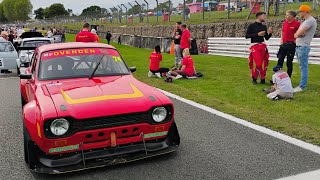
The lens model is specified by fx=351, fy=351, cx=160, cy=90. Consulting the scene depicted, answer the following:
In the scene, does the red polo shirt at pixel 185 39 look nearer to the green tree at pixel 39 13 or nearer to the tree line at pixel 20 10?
the tree line at pixel 20 10

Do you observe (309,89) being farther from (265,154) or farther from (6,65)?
(6,65)

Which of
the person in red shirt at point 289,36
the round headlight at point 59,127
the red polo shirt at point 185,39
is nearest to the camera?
the round headlight at point 59,127

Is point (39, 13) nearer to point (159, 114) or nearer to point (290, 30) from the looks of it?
point (290, 30)

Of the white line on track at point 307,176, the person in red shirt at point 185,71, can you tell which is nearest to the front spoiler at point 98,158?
the white line on track at point 307,176

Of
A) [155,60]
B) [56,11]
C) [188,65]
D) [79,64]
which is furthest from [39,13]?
[79,64]

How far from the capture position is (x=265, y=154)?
461 cm

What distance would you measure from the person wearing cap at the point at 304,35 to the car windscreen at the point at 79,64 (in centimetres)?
461

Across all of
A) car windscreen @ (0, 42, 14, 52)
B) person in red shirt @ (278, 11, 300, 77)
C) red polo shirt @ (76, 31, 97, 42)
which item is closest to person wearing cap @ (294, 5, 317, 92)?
person in red shirt @ (278, 11, 300, 77)

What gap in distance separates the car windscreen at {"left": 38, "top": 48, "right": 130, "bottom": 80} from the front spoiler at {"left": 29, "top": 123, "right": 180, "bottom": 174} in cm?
153

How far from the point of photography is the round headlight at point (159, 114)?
4.22 m

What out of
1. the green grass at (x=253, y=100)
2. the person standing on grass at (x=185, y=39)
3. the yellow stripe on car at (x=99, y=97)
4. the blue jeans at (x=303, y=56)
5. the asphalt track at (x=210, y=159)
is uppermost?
the person standing on grass at (x=185, y=39)

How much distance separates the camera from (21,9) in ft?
541

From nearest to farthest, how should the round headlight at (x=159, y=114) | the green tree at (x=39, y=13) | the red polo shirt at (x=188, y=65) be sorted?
the round headlight at (x=159, y=114) < the red polo shirt at (x=188, y=65) < the green tree at (x=39, y=13)

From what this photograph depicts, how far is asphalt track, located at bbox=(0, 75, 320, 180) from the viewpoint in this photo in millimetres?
4031
